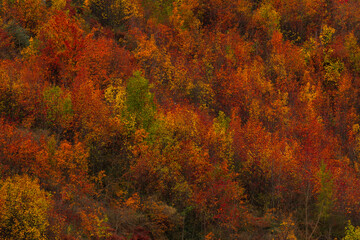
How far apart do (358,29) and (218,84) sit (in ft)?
124

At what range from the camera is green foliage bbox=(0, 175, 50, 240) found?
26234 mm

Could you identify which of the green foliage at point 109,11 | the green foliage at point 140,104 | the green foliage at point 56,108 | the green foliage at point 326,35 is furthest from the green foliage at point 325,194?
the green foliage at point 326,35

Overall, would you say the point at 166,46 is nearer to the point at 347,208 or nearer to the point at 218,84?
the point at 218,84

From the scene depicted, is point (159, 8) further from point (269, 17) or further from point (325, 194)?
point (325, 194)

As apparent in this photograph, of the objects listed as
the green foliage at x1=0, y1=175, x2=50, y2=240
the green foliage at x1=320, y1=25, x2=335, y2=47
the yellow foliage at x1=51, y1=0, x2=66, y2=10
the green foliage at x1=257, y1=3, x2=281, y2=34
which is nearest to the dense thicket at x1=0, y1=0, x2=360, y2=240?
the green foliage at x1=0, y1=175, x2=50, y2=240

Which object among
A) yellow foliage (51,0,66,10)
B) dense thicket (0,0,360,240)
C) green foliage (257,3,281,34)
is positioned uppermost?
green foliage (257,3,281,34)

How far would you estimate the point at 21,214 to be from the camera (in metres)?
26.5

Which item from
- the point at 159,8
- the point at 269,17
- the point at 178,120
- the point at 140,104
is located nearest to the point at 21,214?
the point at 140,104

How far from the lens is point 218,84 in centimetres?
7462

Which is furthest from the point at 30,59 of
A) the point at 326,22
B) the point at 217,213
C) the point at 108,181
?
the point at 326,22

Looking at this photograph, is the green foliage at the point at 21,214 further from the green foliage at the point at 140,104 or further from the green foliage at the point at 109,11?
the green foliage at the point at 109,11

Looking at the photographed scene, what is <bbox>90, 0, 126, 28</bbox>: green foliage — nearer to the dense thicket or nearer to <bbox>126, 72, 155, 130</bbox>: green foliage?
the dense thicket

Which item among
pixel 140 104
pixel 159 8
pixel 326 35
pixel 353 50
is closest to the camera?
pixel 140 104

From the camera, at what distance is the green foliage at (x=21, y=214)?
2623 centimetres
